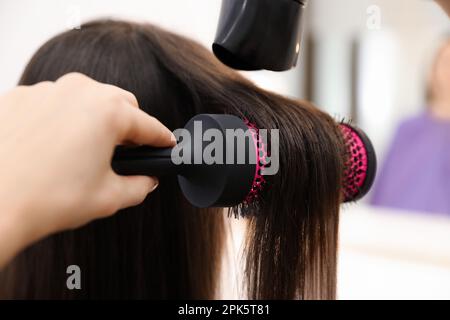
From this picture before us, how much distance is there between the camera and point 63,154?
313mm

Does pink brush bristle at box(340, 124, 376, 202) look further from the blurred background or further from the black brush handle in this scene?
the blurred background

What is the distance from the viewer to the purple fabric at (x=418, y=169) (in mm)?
1345

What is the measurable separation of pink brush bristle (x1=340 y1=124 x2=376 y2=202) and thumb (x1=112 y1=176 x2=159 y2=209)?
0.69 ft

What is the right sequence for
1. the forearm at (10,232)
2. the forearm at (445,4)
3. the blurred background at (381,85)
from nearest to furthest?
1. the forearm at (10,232)
2. the forearm at (445,4)
3. the blurred background at (381,85)

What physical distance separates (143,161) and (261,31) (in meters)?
0.14

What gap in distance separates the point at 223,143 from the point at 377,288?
2.59ft

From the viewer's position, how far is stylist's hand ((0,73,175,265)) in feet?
1.02

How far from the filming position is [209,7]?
58.7 inches

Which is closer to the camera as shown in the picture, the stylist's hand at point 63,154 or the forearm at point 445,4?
the stylist's hand at point 63,154

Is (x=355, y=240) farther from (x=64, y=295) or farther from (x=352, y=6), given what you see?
(x=64, y=295)

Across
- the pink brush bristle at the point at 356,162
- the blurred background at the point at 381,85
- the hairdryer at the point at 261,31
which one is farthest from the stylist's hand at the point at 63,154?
the blurred background at the point at 381,85

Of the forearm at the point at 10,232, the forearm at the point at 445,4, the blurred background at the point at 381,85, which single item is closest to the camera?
the forearm at the point at 10,232

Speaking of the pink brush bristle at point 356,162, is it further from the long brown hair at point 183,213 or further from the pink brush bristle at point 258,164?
the pink brush bristle at point 258,164

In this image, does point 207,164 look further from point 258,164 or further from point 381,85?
point 381,85
